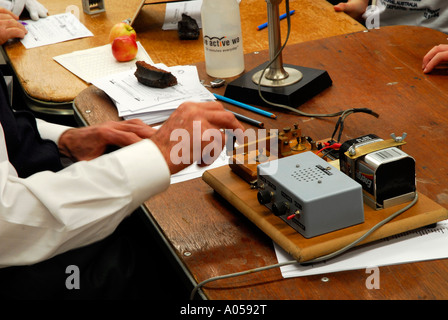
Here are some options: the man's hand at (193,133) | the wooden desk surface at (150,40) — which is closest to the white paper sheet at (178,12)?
the wooden desk surface at (150,40)

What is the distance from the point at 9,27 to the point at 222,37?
962 millimetres

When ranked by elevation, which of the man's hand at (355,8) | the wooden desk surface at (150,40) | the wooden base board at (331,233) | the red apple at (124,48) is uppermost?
the wooden base board at (331,233)

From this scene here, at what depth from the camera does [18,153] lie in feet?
3.84

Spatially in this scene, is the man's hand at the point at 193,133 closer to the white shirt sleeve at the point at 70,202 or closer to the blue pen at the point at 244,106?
the white shirt sleeve at the point at 70,202

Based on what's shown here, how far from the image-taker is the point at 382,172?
86 centimetres

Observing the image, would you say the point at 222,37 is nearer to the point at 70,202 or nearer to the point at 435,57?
the point at 435,57

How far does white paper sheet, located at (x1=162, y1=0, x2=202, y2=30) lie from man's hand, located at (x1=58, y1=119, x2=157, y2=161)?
2.94 feet

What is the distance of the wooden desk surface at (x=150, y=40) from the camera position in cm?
165

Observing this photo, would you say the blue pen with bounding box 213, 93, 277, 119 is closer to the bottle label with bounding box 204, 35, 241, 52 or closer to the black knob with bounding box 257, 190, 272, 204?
the bottle label with bounding box 204, 35, 241, 52

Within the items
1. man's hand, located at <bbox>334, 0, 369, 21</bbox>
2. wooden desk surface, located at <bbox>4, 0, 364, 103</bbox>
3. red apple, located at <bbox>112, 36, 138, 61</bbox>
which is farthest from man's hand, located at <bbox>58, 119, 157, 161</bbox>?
man's hand, located at <bbox>334, 0, 369, 21</bbox>

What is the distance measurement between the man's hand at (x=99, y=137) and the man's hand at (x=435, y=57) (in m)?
0.77
